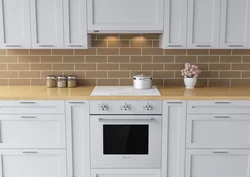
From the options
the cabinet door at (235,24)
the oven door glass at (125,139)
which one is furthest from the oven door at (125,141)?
the cabinet door at (235,24)

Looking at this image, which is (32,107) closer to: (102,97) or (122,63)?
(102,97)

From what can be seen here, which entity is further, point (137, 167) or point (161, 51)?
point (161, 51)

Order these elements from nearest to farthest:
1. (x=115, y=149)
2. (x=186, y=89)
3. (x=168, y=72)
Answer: (x=115, y=149), (x=186, y=89), (x=168, y=72)

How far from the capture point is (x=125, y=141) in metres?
2.84

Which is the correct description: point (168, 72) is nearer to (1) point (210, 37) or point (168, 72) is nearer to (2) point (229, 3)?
(1) point (210, 37)

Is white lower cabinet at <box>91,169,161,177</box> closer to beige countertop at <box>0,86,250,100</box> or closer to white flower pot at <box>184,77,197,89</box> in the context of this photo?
beige countertop at <box>0,86,250,100</box>

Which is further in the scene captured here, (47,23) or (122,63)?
(122,63)

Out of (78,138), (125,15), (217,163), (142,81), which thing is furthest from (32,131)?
(217,163)

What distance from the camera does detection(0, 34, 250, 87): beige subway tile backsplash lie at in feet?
10.8

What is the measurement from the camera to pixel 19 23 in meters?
2.96

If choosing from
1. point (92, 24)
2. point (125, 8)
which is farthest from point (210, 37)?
A: point (92, 24)

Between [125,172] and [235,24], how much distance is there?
1.72m

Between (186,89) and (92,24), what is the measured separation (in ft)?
3.66

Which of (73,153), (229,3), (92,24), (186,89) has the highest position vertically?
(229,3)
